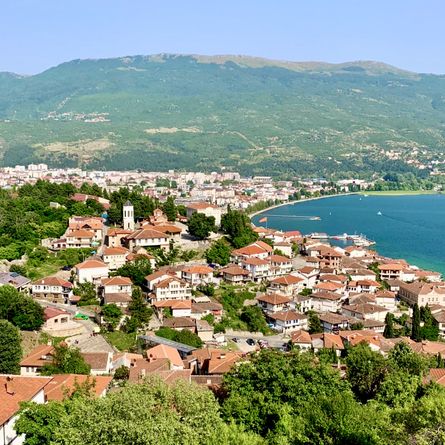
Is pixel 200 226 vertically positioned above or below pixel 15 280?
above

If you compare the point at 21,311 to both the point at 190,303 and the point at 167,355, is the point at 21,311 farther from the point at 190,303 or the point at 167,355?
the point at 190,303

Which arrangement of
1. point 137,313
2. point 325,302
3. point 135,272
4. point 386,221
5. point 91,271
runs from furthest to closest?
point 386,221
point 325,302
point 135,272
point 91,271
point 137,313

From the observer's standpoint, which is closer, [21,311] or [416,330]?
[21,311]

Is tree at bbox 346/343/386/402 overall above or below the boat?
above

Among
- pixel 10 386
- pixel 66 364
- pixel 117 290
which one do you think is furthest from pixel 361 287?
pixel 10 386

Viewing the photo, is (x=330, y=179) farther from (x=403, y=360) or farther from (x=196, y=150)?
(x=403, y=360)

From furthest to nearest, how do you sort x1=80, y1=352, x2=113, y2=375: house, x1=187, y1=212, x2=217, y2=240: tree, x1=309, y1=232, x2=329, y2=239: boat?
x1=309, y1=232, x2=329, y2=239: boat → x1=187, y1=212, x2=217, y2=240: tree → x1=80, y1=352, x2=113, y2=375: house

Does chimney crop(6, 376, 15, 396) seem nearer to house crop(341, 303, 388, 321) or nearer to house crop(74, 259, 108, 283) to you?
house crop(74, 259, 108, 283)

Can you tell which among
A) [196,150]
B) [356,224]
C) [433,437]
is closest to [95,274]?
[433,437]

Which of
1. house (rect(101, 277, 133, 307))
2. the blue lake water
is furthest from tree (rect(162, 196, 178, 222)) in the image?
the blue lake water
